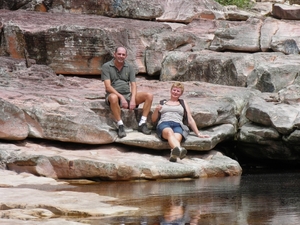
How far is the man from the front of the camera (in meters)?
10.9

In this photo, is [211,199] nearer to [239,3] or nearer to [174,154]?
[174,154]

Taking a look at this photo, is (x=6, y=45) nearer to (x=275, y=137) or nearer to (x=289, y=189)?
(x=275, y=137)

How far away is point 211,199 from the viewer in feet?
25.9

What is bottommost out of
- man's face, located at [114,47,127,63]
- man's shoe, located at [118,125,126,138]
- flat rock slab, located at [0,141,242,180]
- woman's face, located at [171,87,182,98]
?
flat rock slab, located at [0,141,242,180]

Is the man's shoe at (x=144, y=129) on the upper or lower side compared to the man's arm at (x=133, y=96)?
lower

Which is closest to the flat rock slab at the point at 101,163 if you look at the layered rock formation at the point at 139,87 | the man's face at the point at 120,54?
the layered rock formation at the point at 139,87

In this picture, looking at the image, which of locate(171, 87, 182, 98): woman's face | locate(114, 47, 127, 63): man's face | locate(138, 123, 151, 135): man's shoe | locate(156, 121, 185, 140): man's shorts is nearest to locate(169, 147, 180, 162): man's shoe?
locate(156, 121, 185, 140): man's shorts

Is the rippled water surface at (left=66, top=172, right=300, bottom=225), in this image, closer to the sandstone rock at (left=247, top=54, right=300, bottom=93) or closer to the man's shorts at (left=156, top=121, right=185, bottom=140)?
the man's shorts at (left=156, top=121, right=185, bottom=140)

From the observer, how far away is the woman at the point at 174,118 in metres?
10.9

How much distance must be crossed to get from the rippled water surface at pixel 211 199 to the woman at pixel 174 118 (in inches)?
39.6

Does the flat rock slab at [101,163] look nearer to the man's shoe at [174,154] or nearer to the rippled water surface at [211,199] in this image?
the man's shoe at [174,154]

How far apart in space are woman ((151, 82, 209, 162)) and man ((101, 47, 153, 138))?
22 centimetres

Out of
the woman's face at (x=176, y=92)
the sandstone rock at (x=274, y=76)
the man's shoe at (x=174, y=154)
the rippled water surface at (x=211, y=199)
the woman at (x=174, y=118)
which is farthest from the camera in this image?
the sandstone rock at (x=274, y=76)

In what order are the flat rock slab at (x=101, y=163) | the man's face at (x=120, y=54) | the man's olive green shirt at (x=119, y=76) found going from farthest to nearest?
the man's olive green shirt at (x=119, y=76), the man's face at (x=120, y=54), the flat rock slab at (x=101, y=163)
